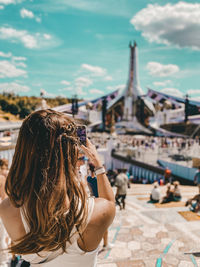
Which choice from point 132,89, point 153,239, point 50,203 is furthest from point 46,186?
point 132,89

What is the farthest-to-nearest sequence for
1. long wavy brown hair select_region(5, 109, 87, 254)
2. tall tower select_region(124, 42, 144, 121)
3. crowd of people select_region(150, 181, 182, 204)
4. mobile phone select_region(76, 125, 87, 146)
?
tall tower select_region(124, 42, 144, 121), crowd of people select_region(150, 181, 182, 204), mobile phone select_region(76, 125, 87, 146), long wavy brown hair select_region(5, 109, 87, 254)

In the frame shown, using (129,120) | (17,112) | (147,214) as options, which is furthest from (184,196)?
(17,112)

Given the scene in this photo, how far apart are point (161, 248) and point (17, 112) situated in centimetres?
6064

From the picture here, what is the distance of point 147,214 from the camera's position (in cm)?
502

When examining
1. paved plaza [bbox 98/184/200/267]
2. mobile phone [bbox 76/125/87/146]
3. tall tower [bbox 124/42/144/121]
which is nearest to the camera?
mobile phone [bbox 76/125/87/146]

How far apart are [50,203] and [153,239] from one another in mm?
3487

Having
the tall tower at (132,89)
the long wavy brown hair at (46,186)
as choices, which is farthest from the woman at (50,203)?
the tall tower at (132,89)

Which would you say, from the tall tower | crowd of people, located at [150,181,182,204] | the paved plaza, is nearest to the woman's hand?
the paved plaza

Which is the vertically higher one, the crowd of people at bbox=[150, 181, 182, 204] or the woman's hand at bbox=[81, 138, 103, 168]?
the woman's hand at bbox=[81, 138, 103, 168]

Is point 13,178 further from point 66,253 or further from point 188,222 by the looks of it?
point 188,222

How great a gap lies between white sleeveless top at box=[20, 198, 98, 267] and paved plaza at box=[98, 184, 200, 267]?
212cm

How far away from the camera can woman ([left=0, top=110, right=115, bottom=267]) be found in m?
0.86

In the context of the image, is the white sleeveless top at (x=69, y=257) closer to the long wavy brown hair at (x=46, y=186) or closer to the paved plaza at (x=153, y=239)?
the long wavy brown hair at (x=46, y=186)

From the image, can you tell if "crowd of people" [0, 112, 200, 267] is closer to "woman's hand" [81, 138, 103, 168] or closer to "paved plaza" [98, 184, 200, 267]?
"woman's hand" [81, 138, 103, 168]
